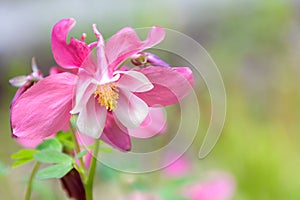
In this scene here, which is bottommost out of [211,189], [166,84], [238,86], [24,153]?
[238,86]

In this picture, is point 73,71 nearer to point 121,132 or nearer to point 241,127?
point 121,132

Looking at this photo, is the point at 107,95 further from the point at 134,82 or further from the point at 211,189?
the point at 211,189

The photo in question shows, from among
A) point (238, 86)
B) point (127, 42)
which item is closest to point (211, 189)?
point (127, 42)

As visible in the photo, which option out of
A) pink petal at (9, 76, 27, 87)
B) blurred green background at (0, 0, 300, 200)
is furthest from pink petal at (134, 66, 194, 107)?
blurred green background at (0, 0, 300, 200)

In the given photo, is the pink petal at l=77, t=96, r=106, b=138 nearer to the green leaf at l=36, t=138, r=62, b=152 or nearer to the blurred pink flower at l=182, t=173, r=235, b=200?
the green leaf at l=36, t=138, r=62, b=152

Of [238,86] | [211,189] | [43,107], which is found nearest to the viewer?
[43,107]

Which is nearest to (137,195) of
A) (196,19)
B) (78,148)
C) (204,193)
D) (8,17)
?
(204,193)

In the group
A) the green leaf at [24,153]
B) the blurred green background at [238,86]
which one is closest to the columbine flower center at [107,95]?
the green leaf at [24,153]
